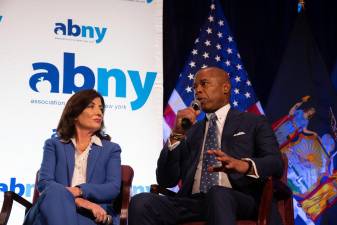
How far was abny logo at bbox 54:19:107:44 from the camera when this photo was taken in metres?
4.47

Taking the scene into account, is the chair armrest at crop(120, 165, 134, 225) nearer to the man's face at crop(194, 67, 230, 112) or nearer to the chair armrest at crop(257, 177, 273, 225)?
the man's face at crop(194, 67, 230, 112)

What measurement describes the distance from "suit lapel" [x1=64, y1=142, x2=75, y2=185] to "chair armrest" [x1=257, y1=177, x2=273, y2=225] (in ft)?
3.82

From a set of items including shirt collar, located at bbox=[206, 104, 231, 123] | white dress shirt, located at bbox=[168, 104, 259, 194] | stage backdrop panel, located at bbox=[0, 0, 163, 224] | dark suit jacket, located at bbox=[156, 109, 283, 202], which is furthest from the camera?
stage backdrop panel, located at bbox=[0, 0, 163, 224]

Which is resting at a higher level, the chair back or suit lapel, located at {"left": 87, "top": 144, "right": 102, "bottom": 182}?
suit lapel, located at {"left": 87, "top": 144, "right": 102, "bottom": 182}

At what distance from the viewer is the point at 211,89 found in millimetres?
3299

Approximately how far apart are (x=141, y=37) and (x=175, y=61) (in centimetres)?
43

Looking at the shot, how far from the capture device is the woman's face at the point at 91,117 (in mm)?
3332

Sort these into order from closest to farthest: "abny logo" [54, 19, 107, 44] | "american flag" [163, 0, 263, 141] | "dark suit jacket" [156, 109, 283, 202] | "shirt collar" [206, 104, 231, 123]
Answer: "dark suit jacket" [156, 109, 283, 202] → "shirt collar" [206, 104, 231, 123] → "abny logo" [54, 19, 107, 44] → "american flag" [163, 0, 263, 141]

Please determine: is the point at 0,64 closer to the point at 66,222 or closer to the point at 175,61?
the point at 175,61

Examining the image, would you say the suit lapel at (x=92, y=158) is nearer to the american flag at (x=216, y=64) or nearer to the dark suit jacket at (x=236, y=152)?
the dark suit jacket at (x=236, y=152)

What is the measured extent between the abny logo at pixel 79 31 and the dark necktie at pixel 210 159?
170cm

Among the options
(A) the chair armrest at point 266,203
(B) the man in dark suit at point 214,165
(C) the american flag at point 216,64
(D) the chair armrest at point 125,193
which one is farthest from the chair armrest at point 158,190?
(C) the american flag at point 216,64

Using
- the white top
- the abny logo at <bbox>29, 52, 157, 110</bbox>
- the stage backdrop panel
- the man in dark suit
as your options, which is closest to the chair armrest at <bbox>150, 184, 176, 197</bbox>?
the man in dark suit

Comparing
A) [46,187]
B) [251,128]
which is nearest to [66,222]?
[46,187]
